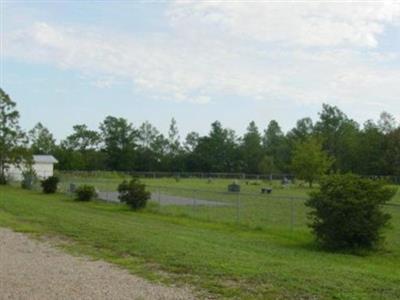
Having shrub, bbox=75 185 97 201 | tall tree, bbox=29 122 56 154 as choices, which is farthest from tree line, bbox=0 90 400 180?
shrub, bbox=75 185 97 201

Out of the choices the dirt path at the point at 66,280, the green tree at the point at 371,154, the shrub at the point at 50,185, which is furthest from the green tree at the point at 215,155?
the dirt path at the point at 66,280

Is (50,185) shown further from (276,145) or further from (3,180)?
(276,145)

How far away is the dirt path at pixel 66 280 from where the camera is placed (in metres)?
8.32

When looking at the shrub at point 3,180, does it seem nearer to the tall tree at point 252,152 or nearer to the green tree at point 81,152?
the green tree at point 81,152

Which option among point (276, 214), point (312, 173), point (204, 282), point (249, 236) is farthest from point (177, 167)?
point (204, 282)

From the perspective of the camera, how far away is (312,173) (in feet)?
234

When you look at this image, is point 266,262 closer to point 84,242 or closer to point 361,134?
point 84,242

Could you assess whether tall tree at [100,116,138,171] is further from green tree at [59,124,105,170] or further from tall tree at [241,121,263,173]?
tall tree at [241,121,263,173]

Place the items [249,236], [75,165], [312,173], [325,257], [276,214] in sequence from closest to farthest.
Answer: [325,257]
[249,236]
[276,214]
[312,173]
[75,165]

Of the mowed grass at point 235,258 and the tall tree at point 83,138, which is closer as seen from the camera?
the mowed grass at point 235,258

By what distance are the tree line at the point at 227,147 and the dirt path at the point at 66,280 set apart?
3300 inches

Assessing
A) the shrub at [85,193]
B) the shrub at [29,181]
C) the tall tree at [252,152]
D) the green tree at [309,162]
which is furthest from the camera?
the tall tree at [252,152]

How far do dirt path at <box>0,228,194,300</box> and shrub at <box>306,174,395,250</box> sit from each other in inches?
262

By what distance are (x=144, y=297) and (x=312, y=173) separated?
64810 millimetres
